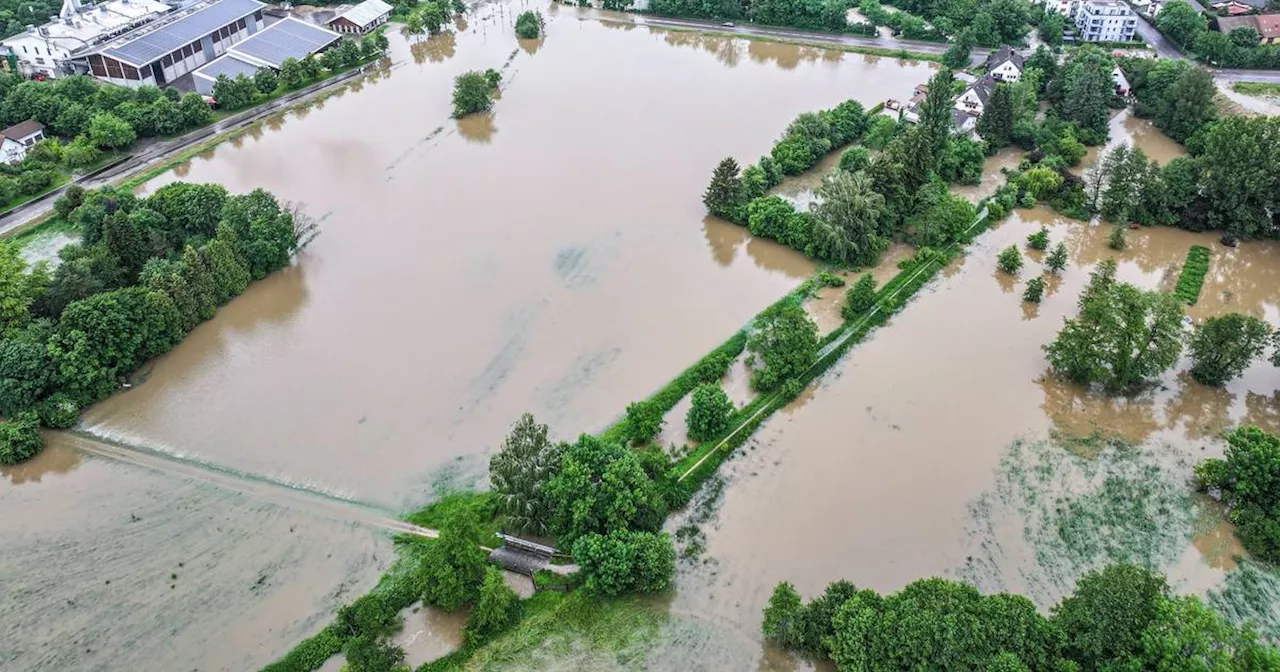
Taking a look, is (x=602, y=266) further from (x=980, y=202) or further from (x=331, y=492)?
(x=980, y=202)

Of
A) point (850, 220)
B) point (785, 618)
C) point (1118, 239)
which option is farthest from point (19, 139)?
point (1118, 239)

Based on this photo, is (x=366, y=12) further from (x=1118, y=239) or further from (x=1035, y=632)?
(x=1035, y=632)

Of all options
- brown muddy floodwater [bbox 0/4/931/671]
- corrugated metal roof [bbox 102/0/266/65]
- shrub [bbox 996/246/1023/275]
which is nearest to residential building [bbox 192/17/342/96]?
corrugated metal roof [bbox 102/0/266/65]

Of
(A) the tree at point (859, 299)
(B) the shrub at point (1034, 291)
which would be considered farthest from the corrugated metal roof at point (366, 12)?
(B) the shrub at point (1034, 291)

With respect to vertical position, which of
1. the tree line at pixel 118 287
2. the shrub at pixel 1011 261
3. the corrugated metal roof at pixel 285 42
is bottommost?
the shrub at pixel 1011 261

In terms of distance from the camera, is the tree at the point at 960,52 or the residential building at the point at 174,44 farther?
the tree at the point at 960,52

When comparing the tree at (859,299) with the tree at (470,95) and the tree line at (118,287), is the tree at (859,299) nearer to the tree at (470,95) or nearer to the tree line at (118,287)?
the tree line at (118,287)

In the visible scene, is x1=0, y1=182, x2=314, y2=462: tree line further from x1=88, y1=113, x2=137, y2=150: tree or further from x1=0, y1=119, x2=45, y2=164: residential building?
x1=0, y1=119, x2=45, y2=164: residential building
